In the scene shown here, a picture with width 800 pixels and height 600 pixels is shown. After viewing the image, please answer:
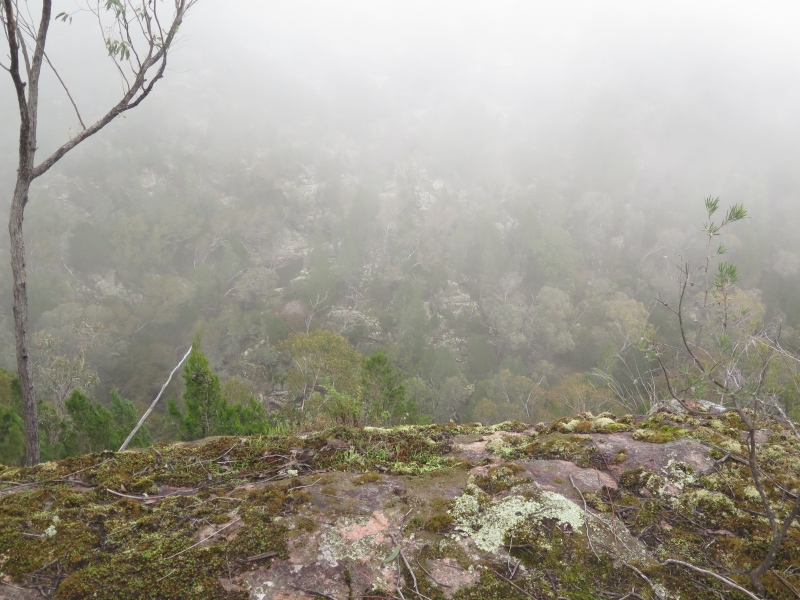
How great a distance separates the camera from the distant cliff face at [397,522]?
1.74m

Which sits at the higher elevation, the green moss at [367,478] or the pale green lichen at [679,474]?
the green moss at [367,478]

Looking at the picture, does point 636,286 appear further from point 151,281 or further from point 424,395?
point 151,281

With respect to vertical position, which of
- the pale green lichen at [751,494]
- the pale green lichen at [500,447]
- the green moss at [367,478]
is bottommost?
the pale green lichen at [751,494]

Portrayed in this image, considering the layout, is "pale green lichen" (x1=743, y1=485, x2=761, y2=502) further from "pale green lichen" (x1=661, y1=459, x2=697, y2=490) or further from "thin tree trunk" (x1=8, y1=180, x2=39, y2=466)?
"thin tree trunk" (x1=8, y1=180, x2=39, y2=466)

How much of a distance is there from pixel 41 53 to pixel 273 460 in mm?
5326

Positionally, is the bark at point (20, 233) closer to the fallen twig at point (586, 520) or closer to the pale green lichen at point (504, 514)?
the pale green lichen at point (504, 514)

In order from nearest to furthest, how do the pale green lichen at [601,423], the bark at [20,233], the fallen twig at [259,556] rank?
the fallen twig at [259,556]
the pale green lichen at [601,423]
the bark at [20,233]

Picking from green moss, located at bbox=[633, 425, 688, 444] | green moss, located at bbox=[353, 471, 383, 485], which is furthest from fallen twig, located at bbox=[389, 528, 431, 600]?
green moss, located at bbox=[633, 425, 688, 444]

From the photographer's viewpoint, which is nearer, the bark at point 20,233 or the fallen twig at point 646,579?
the fallen twig at point 646,579

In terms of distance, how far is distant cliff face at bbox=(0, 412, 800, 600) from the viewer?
1735 mm

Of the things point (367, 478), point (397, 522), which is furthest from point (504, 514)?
point (367, 478)

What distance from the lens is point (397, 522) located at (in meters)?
2.10

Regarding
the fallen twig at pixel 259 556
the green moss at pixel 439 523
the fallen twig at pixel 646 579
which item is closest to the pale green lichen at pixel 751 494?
the fallen twig at pixel 646 579

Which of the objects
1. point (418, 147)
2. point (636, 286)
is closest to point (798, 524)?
point (636, 286)
